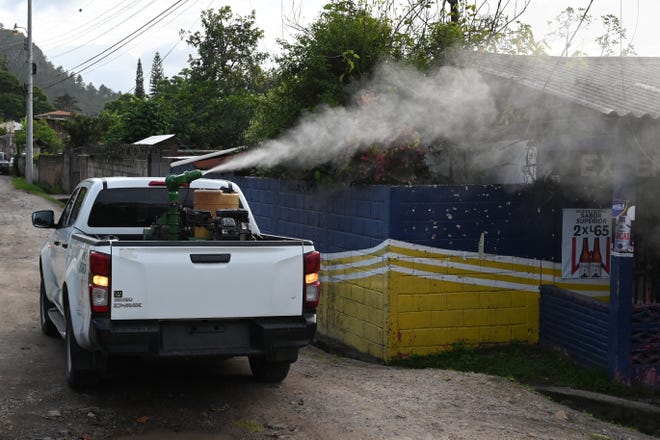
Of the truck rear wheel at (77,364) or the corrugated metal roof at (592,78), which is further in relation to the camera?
the corrugated metal roof at (592,78)

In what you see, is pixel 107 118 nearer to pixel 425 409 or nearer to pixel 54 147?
pixel 54 147

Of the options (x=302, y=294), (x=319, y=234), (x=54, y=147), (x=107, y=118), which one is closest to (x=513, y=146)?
(x=319, y=234)

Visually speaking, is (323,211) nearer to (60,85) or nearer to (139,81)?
(139,81)

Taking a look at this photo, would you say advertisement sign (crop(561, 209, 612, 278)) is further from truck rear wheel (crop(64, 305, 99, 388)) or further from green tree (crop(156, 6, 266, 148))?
green tree (crop(156, 6, 266, 148))

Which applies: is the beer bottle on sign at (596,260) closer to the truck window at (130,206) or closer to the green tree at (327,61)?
the green tree at (327,61)

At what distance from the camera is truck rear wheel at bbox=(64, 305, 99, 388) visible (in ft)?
22.0

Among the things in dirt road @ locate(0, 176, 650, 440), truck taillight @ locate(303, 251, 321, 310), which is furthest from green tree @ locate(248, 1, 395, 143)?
truck taillight @ locate(303, 251, 321, 310)

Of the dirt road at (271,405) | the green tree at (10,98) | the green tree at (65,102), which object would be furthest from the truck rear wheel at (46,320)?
the green tree at (65,102)

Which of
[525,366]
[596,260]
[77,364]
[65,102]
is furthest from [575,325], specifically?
[65,102]

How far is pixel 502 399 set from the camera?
7.11 metres

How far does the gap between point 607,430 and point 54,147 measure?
190 feet

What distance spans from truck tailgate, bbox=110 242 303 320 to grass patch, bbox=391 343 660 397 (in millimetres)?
2537

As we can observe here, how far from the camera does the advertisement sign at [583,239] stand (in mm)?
9133

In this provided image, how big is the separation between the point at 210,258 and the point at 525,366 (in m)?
3.77
